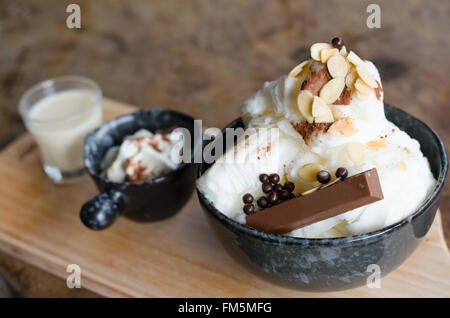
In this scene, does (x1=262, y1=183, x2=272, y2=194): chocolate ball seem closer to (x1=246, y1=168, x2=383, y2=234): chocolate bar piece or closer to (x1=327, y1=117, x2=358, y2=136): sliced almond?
(x1=246, y1=168, x2=383, y2=234): chocolate bar piece

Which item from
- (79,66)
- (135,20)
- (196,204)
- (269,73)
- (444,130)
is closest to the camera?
(196,204)

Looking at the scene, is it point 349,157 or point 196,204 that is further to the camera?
point 196,204

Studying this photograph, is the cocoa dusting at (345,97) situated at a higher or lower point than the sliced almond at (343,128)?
higher

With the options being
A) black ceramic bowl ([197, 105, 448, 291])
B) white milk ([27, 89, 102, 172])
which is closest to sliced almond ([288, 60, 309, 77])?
black ceramic bowl ([197, 105, 448, 291])

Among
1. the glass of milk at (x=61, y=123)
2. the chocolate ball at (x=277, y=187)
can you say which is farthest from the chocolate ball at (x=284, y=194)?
the glass of milk at (x=61, y=123)

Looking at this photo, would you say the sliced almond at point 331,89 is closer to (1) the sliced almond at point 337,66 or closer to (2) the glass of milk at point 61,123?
(1) the sliced almond at point 337,66

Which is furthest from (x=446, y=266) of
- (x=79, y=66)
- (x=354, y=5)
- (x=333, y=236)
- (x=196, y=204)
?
(x=79, y=66)

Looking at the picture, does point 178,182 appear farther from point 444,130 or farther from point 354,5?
point 354,5
